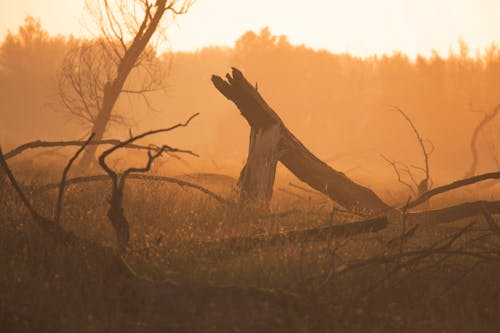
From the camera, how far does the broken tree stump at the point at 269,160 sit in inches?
384

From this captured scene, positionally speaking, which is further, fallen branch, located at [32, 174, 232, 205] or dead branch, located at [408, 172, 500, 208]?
fallen branch, located at [32, 174, 232, 205]

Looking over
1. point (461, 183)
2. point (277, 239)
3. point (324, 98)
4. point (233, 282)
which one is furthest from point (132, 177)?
point (324, 98)

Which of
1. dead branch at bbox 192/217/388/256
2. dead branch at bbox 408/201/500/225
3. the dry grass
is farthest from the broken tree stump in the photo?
dead branch at bbox 192/217/388/256

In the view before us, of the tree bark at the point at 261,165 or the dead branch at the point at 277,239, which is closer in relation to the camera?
Result: the dead branch at the point at 277,239

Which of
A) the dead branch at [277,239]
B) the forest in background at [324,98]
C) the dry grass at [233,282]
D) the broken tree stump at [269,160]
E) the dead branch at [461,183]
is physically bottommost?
the dry grass at [233,282]

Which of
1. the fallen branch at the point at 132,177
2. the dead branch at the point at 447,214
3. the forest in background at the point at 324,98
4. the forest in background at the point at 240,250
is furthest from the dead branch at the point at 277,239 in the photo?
the forest in background at the point at 324,98

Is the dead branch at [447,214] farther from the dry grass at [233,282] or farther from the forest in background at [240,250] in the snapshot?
the dry grass at [233,282]

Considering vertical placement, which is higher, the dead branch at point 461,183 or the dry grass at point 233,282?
the dead branch at point 461,183

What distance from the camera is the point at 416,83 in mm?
38656

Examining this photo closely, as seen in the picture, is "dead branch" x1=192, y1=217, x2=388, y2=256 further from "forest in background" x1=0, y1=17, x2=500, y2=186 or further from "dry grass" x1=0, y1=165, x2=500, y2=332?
"forest in background" x1=0, y1=17, x2=500, y2=186

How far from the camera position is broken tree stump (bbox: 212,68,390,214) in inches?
384

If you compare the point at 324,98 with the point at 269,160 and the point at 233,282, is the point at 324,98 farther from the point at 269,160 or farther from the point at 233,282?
the point at 233,282

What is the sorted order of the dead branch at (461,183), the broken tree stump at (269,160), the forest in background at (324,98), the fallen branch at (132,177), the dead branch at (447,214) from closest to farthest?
the dead branch at (461,183) < the fallen branch at (132,177) < the dead branch at (447,214) < the broken tree stump at (269,160) < the forest in background at (324,98)

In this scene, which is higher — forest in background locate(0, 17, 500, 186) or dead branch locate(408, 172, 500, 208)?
forest in background locate(0, 17, 500, 186)
